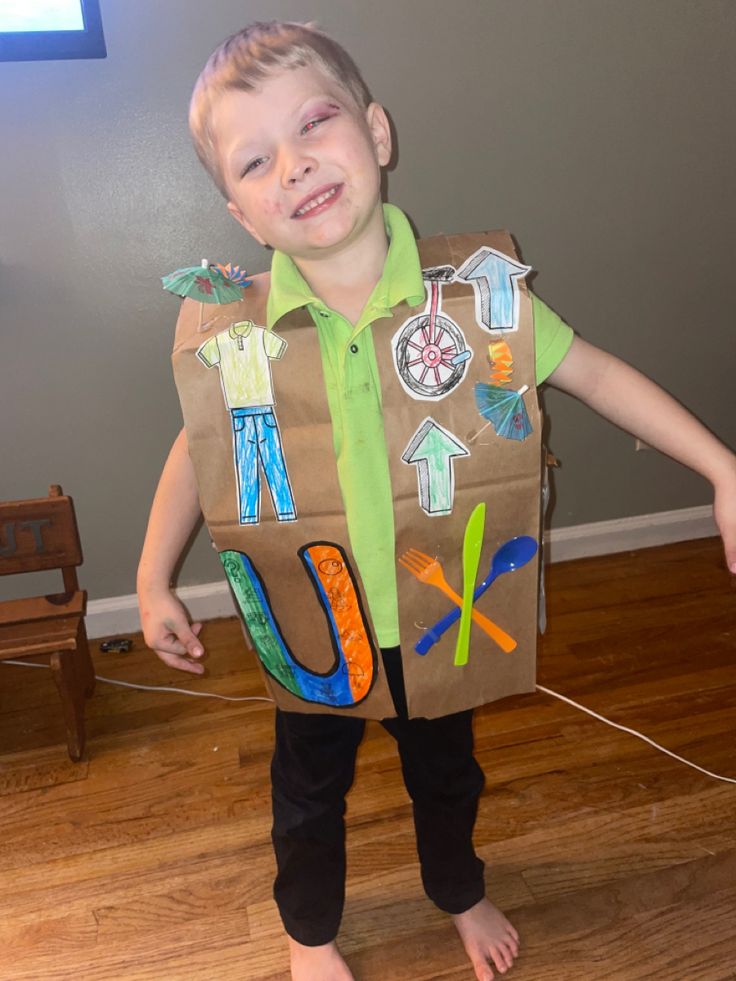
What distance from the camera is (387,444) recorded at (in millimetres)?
751

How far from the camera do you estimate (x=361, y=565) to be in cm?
80

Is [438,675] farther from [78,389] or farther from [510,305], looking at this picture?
[78,389]

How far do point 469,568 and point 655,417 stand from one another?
0.25 m

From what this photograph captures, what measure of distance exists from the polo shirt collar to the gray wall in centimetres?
89

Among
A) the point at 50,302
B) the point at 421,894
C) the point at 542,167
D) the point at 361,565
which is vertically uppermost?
the point at 542,167

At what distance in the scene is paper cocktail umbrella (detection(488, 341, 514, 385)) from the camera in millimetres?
754

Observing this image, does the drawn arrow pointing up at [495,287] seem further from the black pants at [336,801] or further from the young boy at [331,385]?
the black pants at [336,801]

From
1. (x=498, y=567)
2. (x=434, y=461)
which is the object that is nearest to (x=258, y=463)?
(x=434, y=461)

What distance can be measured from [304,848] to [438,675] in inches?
11.4

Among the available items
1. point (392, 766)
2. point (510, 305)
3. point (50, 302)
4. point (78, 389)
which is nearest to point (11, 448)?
point (78, 389)

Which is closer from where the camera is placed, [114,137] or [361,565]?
[361,565]

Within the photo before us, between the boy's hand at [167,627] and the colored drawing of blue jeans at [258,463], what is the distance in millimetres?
149

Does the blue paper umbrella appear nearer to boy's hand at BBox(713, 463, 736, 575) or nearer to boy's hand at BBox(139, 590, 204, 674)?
boy's hand at BBox(713, 463, 736, 575)

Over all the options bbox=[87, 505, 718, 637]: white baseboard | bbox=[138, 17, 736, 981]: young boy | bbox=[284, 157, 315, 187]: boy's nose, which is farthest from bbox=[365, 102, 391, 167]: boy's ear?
bbox=[87, 505, 718, 637]: white baseboard
